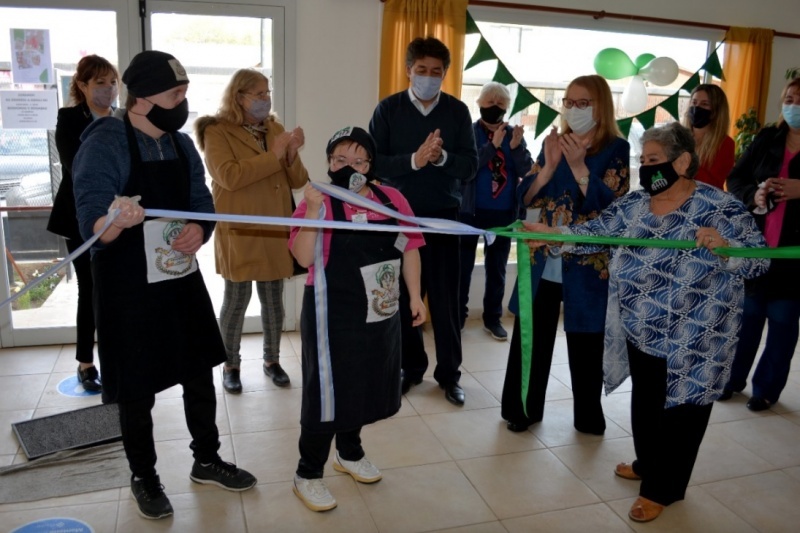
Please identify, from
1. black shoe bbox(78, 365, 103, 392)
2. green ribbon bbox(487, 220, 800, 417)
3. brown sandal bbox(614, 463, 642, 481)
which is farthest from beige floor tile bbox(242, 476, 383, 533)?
black shoe bbox(78, 365, 103, 392)

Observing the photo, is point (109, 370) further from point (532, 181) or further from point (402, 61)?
point (402, 61)

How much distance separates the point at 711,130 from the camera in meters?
3.47

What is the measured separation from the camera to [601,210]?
8.93ft

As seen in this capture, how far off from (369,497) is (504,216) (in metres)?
2.18

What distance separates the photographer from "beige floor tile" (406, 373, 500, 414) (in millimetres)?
3354

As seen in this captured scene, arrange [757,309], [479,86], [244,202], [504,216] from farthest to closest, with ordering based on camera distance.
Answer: [479,86] < [504,216] < [757,309] < [244,202]

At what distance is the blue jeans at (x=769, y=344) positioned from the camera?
3.37 metres

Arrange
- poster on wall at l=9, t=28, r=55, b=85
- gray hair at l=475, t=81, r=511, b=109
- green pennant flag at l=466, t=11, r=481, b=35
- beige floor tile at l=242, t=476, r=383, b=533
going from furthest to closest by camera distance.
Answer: green pennant flag at l=466, t=11, r=481, b=35, gray hair at l=475, t=81, r=511, b=109, poster on wall at l=9, t=28, r=55, b=85, beige floor tile at l=242, t=476, r=383, b=533

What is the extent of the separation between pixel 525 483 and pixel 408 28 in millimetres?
2854

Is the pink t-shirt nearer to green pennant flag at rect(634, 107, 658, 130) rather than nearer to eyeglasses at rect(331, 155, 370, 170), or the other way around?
eyeglasses at rect(331, 155, 370, 170)

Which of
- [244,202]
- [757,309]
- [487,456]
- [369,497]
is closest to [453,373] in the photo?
[487,456]

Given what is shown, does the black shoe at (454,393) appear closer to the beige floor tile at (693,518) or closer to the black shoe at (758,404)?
the beige floor tile at (693,518)

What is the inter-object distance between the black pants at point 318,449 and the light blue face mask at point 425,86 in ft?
5.41

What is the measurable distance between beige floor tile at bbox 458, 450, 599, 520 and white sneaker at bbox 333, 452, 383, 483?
380mm
